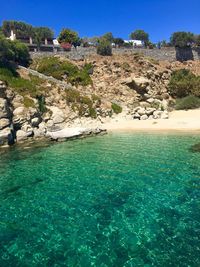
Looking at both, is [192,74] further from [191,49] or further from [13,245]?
[13,245]

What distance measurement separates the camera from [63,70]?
211 ft

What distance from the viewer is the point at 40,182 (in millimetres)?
22953

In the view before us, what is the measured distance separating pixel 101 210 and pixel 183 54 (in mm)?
73800

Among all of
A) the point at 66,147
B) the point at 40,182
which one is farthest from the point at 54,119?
the point at 40,182

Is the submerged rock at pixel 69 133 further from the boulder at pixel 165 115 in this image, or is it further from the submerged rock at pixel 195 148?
the submerged rock at pixel 195 148

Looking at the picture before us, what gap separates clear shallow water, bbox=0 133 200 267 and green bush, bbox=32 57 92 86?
115 feet

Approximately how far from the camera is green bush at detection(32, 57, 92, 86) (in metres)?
63.1

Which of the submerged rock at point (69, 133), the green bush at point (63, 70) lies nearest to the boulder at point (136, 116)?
the submerged rock at point (69, 133)

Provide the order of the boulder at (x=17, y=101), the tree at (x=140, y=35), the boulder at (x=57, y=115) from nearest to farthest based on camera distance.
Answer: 1. the boulder at (x=17, y=101)
2. the boulder at (x=57, y=115)
3. the tree at (x=140, y=35)

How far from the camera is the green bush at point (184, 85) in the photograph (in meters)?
63.0

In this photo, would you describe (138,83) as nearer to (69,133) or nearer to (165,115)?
(165,115)

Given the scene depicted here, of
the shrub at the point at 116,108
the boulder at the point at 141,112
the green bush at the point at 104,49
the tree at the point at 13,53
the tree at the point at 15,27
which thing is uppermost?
the tree at the point at 15,27

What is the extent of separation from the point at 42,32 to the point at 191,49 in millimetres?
60548

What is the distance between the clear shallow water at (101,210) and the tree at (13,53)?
33.4 metres
